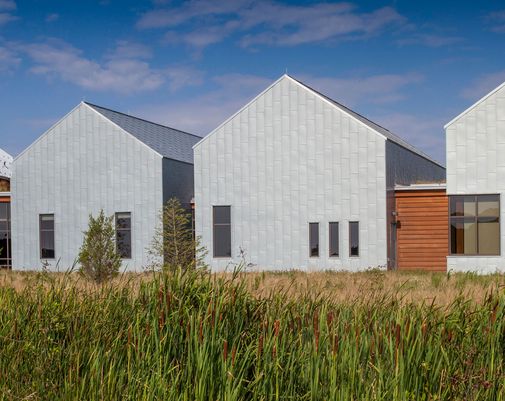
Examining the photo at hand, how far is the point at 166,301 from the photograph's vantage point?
761cm

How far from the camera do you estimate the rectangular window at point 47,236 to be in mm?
31625

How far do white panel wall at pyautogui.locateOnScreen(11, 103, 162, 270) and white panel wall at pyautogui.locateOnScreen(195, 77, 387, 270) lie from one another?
2.39 meters

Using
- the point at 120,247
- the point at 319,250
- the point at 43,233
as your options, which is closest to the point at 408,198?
the point at 319,250

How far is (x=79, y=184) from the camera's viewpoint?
3128 centimetres

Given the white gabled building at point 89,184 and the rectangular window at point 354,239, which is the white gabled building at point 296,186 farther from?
the white gabled building at point 89,184

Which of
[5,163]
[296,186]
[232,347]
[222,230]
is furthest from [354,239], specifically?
[232,347]

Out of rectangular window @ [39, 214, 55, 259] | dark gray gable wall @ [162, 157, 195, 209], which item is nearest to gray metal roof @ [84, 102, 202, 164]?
dark gray gable wall @ [162, 157, 195, 209]

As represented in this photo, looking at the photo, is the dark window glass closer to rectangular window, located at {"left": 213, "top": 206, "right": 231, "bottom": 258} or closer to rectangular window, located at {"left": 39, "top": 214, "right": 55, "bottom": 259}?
rectangular window, located at {"left": 213, "top": 206, "right": 231, "bottom": 258}

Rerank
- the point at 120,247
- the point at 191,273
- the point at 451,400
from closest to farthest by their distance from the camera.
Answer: the point at 451,400, the point at 191,273, the point at 120,247

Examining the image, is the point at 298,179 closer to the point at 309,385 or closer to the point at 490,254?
the point at 490,254

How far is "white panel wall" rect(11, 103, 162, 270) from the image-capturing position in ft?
98.4

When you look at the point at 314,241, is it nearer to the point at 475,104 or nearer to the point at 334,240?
the point at 334,240

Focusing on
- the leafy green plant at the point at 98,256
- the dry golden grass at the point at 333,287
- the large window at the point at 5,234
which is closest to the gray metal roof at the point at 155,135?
the large window at the point at 5,234

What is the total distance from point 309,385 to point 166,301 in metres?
1.82
